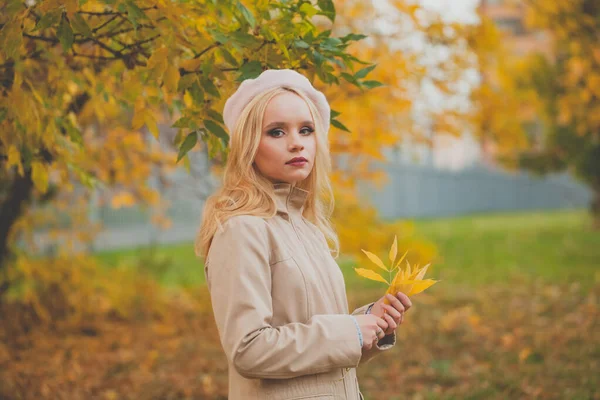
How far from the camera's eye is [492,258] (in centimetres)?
1158

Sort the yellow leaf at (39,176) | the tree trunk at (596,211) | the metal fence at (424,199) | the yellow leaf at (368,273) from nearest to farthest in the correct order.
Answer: the yellow leaf at (368,273)
the yellow leaf at (39,176)
the metal fence at (424,199)
the tree trunk at (596,211)

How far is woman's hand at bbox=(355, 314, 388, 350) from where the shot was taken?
1923mm

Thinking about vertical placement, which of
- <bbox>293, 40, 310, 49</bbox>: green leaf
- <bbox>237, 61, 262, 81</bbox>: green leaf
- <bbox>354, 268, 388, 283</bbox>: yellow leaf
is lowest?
<bbox>354, 268, 388, 283</bbox>: yellow leaf

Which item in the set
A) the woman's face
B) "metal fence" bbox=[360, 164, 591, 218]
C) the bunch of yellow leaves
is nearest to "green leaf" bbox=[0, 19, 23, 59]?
the woman's face

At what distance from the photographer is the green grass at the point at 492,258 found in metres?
9.09

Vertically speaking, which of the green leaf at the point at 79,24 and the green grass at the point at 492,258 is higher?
the green leaf at the point at 79,24

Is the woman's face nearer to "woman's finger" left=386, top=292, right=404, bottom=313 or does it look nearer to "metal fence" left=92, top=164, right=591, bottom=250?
"woman's finger" left=386, top=292, right=404, bottom=313

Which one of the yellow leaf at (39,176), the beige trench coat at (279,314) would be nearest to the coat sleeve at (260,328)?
the beige trench coat at (279,314)

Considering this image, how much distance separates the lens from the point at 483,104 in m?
5.67

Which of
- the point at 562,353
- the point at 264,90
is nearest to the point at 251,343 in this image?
the point at 264,90

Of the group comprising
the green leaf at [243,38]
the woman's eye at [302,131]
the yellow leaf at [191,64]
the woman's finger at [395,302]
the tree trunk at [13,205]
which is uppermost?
the green leaf at [243,38]

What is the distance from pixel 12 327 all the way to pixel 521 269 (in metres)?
6.84

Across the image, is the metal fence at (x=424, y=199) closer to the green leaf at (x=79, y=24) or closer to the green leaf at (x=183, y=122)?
the green leaf at (x=183, y=122)

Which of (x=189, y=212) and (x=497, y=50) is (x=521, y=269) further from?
(x=189, y=212)
